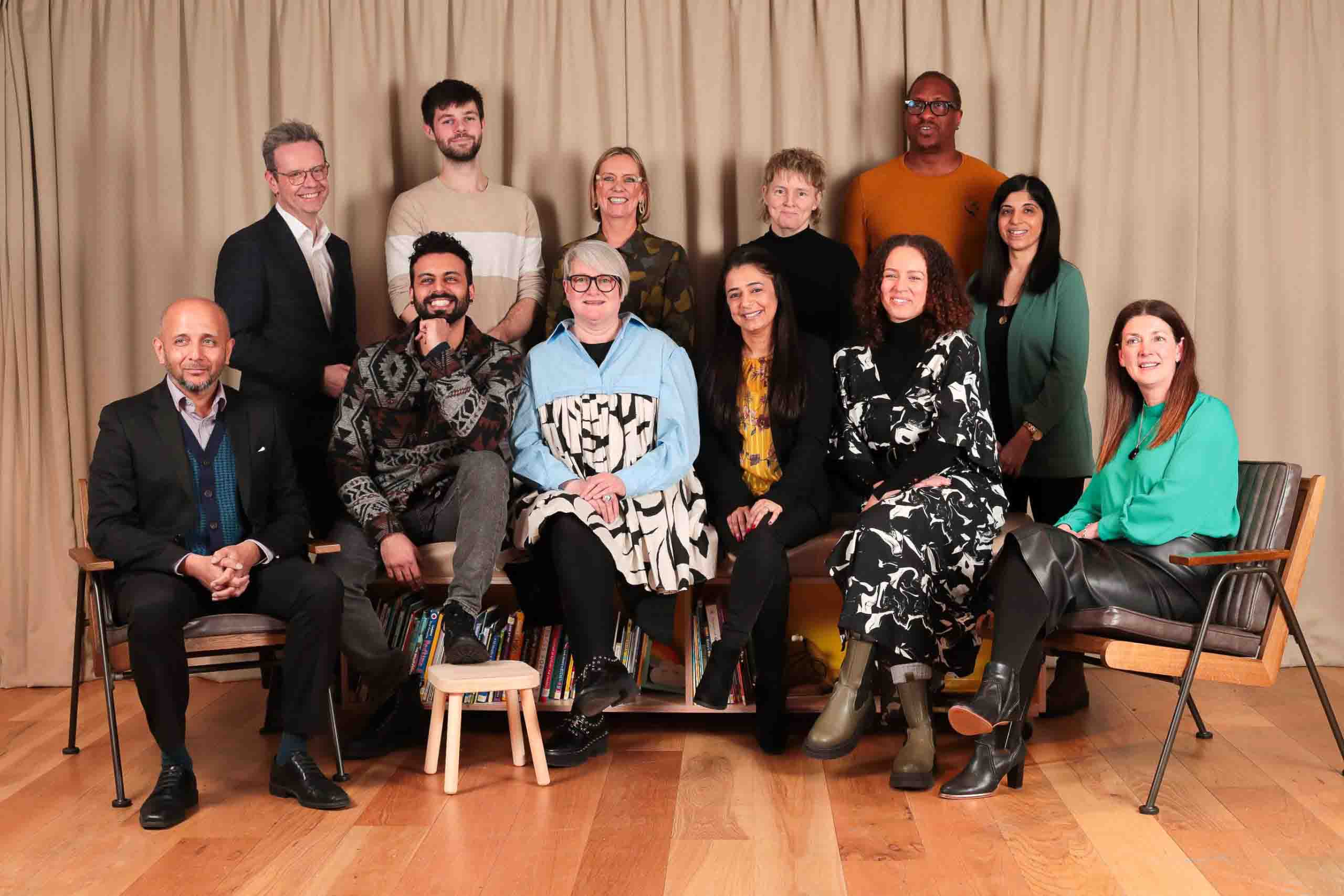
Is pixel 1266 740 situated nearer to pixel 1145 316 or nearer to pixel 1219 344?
pixel 1145 316

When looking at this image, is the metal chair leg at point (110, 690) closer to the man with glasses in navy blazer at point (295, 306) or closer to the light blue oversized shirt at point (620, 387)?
the man with glasses in navy blazer at point (295, 306)

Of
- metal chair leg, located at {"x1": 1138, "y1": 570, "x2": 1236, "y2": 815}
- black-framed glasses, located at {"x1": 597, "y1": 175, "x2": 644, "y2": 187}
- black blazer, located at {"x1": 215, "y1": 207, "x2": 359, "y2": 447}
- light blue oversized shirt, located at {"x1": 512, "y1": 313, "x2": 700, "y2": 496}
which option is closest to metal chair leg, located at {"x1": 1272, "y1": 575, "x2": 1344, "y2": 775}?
metal chair leg, located at {"x1": 1138, "y1": 570, "x2": 1236, "y2": 815}

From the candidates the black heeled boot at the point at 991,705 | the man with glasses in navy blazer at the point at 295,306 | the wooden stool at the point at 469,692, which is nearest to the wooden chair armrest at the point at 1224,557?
the black heeled boot at the point at 991,705

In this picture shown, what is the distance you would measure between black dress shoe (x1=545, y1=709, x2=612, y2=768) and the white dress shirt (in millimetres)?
1552

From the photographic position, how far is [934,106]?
3.96 m

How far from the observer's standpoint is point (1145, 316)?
10.2ft

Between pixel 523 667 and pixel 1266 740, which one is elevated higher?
pixel 523 667

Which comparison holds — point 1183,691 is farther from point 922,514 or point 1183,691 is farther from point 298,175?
point 298,175

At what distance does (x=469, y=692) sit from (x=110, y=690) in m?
0.88

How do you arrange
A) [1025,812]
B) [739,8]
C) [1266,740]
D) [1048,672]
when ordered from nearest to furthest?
1. [1025,812]
2. [1266,740]
3. [1048,672]
4. [739,8]

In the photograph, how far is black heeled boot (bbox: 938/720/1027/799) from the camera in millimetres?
2867

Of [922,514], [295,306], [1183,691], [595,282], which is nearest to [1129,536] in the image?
[1183,691]

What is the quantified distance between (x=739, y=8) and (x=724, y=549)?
2077 millimetres

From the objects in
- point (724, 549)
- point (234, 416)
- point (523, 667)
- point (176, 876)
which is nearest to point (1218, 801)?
point (724, 549)
